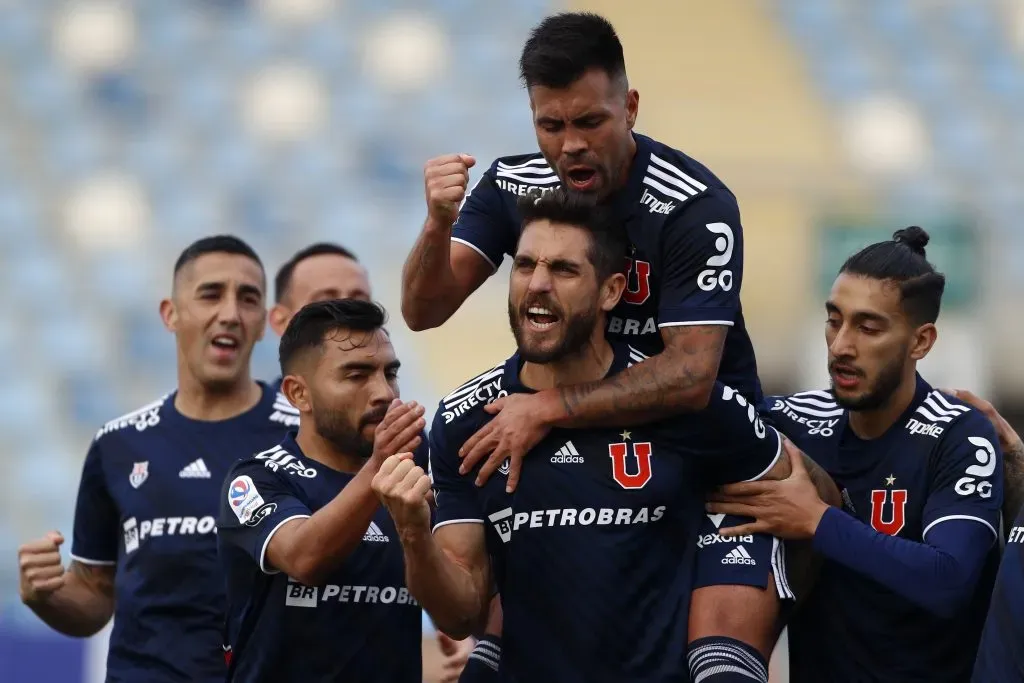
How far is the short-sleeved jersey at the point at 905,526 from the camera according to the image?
4191 millimetres

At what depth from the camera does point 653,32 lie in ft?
42.9

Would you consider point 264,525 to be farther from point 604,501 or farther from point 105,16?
point 105,16

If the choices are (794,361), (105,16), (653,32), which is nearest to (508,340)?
(794,361)

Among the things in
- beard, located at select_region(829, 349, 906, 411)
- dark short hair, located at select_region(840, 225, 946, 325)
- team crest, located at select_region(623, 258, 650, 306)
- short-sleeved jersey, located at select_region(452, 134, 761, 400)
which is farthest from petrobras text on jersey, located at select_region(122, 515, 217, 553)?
dark short hair, located at select_region(840, 225, 946, 325)

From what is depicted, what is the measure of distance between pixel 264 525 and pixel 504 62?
9060 mm

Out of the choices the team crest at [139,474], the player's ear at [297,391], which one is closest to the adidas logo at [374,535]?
the player's ear at [297,391]

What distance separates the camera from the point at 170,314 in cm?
583

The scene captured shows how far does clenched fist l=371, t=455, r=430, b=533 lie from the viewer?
3.58 meters

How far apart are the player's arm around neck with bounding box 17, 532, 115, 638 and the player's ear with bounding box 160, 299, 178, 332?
0.95 m

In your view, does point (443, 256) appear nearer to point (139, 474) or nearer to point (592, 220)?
point (592, 220)

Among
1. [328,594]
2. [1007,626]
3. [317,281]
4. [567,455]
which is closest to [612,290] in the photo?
Result: [567,455]

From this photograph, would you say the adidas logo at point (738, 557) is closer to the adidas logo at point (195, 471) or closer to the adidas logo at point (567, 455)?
the adidas logo at point (567, 455)

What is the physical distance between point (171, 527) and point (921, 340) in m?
2.58

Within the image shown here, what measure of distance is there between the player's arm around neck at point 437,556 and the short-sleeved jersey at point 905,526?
1019 mm
